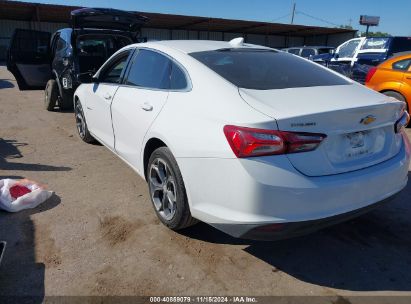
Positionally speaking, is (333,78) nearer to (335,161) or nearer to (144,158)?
(335,161)

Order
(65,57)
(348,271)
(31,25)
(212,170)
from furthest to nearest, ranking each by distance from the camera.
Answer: (31,25) → (65,57) → (348,271) → (212,170)

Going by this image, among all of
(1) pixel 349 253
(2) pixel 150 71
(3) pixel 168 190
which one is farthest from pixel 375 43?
(3) pixel 168 190

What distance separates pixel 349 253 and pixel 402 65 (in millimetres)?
5852

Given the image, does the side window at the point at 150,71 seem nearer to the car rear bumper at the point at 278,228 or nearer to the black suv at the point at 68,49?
the car rear bumper at the point at 278,228

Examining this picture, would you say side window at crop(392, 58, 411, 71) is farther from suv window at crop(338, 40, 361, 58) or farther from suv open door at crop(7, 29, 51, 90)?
suv open door at crop(7, 29, 51, 90)

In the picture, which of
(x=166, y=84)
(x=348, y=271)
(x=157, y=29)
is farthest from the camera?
(x=157, y=29)

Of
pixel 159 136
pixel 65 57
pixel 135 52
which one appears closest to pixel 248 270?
pixel 159 136

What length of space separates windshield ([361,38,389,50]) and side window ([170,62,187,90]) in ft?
36.0

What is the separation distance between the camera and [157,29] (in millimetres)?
37969

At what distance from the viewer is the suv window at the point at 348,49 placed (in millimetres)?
12863

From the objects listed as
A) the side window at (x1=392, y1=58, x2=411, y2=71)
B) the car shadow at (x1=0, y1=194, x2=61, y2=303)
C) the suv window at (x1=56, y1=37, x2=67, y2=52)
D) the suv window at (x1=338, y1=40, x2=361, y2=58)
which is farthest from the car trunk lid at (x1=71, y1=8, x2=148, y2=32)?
the suv window at (x1=338, y1=40, x2=361, y2=58)

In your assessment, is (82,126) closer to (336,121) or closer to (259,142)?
(259,142)

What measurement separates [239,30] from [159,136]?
39.5 m

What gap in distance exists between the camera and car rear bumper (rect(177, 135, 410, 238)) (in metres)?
2.31
